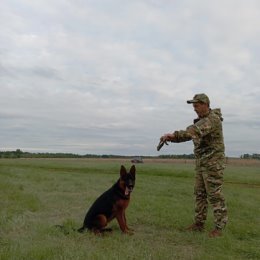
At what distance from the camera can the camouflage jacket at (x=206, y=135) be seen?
311 inches

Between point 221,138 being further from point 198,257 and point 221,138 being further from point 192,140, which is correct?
point 198,257

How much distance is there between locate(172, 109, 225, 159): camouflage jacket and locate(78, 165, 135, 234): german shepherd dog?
4.39 feet

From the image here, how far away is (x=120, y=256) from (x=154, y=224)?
358 centimetres

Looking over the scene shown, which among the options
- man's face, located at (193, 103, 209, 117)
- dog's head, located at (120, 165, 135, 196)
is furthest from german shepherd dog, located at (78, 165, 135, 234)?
man's face, located at (193, 103, 209, 117)

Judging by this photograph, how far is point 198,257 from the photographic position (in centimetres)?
674

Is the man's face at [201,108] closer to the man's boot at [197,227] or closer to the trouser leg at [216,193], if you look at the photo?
the trouser leg at [216,193]

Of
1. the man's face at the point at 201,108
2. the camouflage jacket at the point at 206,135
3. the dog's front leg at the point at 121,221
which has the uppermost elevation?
the man's face at the point at 201,108

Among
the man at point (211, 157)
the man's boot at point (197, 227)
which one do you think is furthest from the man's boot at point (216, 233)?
the man's boot at point (197, 227)

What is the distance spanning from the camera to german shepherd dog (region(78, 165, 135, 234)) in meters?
8.20

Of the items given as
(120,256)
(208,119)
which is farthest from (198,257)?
(208,119)

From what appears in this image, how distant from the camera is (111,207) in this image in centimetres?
833

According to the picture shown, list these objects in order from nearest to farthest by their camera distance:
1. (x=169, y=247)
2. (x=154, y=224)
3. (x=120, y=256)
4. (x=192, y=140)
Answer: (x=120, y=256)
(x=169, y=247)
(x=192, y=140)
(x=154, y=224)

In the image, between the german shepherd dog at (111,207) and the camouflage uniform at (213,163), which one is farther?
the camouflage uniform at (213,163)

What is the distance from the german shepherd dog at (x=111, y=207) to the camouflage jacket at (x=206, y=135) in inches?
52.7
